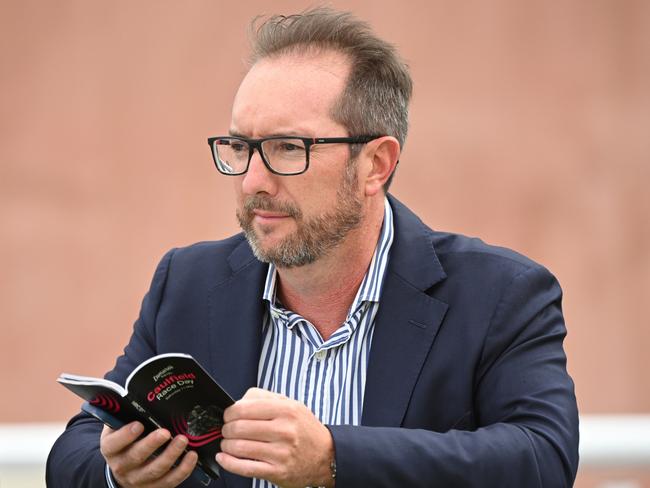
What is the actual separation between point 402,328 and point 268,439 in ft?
1.62

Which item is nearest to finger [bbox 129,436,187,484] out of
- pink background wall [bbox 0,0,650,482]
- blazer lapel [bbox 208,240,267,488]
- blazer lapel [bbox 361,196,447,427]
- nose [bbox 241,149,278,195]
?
blazer lapel [bbox 208,240,267,488]

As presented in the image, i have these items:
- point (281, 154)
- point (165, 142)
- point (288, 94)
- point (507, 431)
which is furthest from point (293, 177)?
point (165, 142)

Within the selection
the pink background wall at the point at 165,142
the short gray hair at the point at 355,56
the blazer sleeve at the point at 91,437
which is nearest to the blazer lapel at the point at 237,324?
the blazer sleeve at the point at 91,437

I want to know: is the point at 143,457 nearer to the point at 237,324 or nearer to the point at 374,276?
the point at 237,324

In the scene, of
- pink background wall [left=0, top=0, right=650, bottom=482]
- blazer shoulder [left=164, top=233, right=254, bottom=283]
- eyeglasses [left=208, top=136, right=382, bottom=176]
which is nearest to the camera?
eyeglasses [left=208, top=136, right=382, bottom=176]

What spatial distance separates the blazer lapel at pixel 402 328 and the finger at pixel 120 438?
1.55 ft

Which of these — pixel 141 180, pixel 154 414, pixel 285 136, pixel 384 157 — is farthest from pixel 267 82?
pixel 141 180

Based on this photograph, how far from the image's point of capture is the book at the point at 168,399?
5.90ft

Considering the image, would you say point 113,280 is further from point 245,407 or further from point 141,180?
point 245,407

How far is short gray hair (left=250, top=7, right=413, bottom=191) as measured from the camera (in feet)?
7.42

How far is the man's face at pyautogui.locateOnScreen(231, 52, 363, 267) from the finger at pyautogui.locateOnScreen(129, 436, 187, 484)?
0.45 m

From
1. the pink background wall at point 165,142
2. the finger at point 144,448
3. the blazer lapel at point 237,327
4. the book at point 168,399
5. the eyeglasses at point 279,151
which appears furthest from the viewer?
the pink background wall at point 165,142

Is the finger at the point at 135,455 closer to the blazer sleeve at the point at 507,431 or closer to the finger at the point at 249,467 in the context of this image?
the finger at the point at 249,467

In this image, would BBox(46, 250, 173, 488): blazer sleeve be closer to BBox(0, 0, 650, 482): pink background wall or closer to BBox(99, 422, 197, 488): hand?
BBox(99, 422, 197, 488): hand
